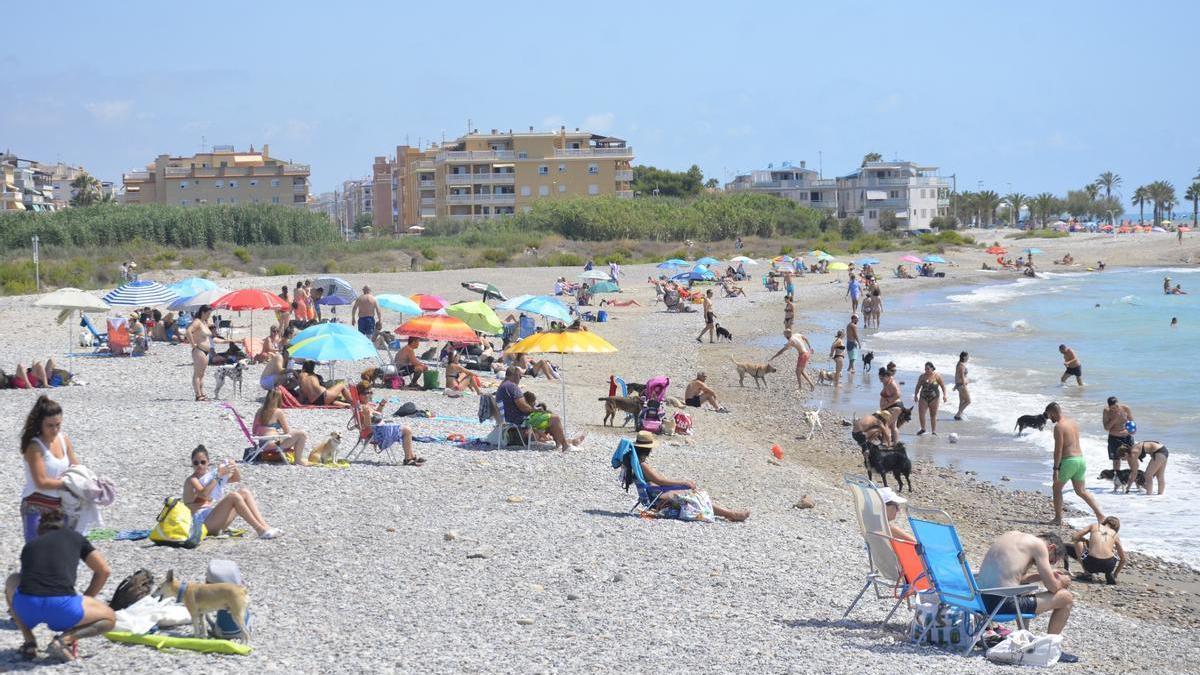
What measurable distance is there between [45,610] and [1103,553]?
25.8ft

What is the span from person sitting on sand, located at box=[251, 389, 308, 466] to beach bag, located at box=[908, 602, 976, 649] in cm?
643

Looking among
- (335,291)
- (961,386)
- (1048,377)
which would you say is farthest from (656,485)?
(1048,377)

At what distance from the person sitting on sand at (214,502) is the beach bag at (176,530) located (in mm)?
96

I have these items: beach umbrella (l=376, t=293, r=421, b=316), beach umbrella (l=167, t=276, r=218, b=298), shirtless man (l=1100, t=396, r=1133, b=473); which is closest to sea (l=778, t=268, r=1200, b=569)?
shirtless man (l=1100, t=396, r=1133, b=473)

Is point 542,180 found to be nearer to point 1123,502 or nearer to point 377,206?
point 377,206

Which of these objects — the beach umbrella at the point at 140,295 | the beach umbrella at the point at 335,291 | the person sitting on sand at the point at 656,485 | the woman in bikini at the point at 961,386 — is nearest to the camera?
the person sitting on sand at the point at 656,485

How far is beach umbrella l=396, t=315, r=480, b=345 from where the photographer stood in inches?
655

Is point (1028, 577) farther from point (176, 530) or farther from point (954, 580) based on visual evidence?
point (176, 530)

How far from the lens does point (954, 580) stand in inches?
299

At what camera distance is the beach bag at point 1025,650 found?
7.30m

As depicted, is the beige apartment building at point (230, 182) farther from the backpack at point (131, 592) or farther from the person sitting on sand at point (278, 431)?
the backpack at point (131, 592)

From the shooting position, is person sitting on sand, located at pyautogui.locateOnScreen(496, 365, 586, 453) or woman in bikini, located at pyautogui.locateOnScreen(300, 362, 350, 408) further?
woman in bikini, located at pyautogui.locateOnScreen(300, 362, 350, 408)

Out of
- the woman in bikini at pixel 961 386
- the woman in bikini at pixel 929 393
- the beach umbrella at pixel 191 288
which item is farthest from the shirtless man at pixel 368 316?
the woman in bikini at pixel 961 386

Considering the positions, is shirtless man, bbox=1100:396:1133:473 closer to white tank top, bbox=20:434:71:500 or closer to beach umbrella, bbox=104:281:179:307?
white tank top, bbox=20:434:71:500
